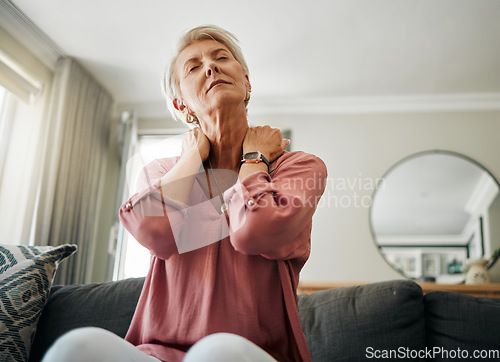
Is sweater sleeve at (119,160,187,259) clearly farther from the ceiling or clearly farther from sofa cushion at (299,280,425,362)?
the ceiling

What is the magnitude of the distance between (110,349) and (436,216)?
327cm

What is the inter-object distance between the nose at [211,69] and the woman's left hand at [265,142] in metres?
0.18

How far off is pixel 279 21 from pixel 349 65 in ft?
2.42

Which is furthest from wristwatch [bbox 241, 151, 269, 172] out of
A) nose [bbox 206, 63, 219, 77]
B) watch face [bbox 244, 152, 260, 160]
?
nose [bbox 206, 63, 219, 77]

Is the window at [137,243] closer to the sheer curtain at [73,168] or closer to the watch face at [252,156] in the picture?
the sheer curtain at [73,168]

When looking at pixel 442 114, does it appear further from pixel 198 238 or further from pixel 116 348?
pixel 116 348

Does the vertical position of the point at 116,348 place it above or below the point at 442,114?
below

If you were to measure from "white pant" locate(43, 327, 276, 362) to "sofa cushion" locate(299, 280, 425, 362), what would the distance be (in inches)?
26.6

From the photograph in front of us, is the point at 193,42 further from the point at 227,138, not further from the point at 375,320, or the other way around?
the point at 375,320

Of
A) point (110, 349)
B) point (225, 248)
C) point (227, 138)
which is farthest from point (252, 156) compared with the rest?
point (110, 349)

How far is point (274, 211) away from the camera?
2.92ft

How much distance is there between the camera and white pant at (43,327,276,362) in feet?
1.98

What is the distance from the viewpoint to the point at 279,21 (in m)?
2.81

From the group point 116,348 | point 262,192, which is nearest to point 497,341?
point 262,192
